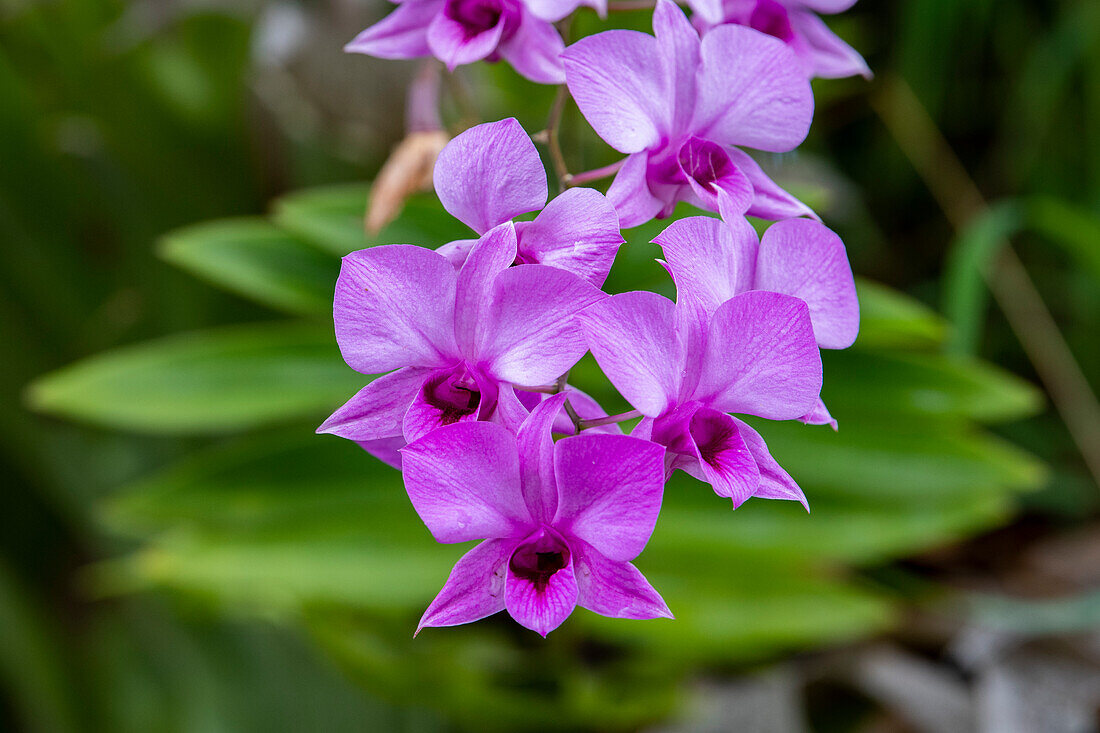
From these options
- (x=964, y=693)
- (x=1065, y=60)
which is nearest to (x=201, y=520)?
(x=964, y=693)

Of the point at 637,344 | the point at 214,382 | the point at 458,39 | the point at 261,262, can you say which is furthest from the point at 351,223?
the point at 637,344

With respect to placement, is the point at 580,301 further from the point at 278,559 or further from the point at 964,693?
the point at 964,693

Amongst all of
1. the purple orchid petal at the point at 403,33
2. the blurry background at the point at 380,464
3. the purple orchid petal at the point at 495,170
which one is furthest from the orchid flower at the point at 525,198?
the blurry background at the point at 380,464

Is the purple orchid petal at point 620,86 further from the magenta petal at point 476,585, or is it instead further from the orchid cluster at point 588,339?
the magenta petal at point 476,585

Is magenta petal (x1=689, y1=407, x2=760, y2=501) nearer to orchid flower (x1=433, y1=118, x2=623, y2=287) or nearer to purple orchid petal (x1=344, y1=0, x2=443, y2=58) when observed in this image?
orchid flower (x1=433, y1=118, x2=623, y2=287)

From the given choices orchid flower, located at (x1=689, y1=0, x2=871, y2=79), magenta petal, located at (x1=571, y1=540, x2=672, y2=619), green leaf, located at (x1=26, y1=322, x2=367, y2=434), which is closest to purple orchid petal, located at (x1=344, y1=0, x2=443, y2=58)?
orchid flower, located at (x1=689, y1=0, x2=871, y2=79)

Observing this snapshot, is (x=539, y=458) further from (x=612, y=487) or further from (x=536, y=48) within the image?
(x=536, y=48)
